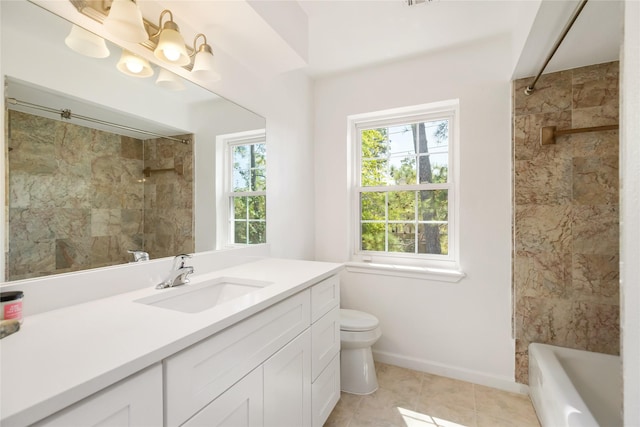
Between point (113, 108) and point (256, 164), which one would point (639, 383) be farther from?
point (256, 164)

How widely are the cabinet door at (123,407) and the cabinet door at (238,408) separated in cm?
13

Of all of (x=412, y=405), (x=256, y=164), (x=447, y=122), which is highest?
(x=447, y=122)

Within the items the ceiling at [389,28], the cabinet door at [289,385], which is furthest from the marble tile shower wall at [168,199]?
the cabinet door at [289,385]

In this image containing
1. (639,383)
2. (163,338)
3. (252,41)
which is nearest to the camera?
(639,383)

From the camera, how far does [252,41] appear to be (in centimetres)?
155

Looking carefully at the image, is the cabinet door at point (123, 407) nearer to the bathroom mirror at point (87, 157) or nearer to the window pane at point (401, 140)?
the bathroom mirror at point (87, 157)

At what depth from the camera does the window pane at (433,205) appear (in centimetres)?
232

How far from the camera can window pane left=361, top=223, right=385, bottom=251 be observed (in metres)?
2.56

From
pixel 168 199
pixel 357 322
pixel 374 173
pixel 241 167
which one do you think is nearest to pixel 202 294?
pixel 168 199

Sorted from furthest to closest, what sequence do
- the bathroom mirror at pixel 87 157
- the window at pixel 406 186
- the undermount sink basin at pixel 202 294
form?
1. the window at pixel 406 186
2. the undermount sink basin at pixel 202 294
3. the bathroom mirror at pixel 87 157

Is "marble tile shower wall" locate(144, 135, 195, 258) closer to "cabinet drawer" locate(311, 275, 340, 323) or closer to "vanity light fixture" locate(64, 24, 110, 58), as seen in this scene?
"vanity light fixture" locate(64, 24, 110, 58)

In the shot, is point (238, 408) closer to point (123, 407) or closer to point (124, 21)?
point (123, 407)

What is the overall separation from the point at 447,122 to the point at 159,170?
2131mm

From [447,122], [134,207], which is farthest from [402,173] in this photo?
[134,207]
